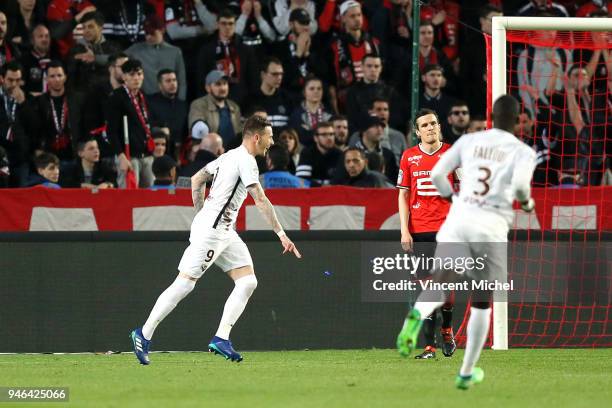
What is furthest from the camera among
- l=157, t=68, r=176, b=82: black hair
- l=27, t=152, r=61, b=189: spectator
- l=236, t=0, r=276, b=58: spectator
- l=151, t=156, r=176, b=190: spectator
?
l=236, t=0, r=276, b=58: spectator

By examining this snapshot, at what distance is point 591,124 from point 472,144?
696 centimetres

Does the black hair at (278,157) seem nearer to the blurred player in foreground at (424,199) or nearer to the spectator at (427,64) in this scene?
the blurred player in foreground at (424,199)

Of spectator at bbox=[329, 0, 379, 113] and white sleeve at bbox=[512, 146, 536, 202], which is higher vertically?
spectator at bbox=[329, 0, 379, 113]

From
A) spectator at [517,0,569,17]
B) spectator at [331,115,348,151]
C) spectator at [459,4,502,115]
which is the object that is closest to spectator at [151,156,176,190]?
spectator at [331,115,348,151]

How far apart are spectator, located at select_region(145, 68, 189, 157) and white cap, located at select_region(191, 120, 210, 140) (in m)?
0.37

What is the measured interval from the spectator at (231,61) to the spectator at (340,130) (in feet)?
4.79

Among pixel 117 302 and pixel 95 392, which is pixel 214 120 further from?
pixel 95 392

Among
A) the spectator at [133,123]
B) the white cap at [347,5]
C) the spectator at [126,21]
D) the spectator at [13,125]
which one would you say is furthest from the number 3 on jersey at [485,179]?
the spectator at [126,21]

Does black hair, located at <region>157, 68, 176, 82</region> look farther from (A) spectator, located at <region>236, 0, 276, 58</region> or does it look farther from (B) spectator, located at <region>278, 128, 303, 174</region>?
(B) spectator, located at <region>278, 128, 303, 174</region>

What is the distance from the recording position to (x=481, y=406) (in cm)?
790

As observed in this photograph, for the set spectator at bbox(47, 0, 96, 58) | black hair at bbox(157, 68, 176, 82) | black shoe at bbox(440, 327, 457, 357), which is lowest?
black shoe at bbox(440, 327, 457, 357)

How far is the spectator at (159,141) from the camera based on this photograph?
15.0 meters

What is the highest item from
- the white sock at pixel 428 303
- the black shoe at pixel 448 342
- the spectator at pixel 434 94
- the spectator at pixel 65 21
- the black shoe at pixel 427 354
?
the spectator at pixel 65 21

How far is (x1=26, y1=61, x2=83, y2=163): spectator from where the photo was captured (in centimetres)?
1549
